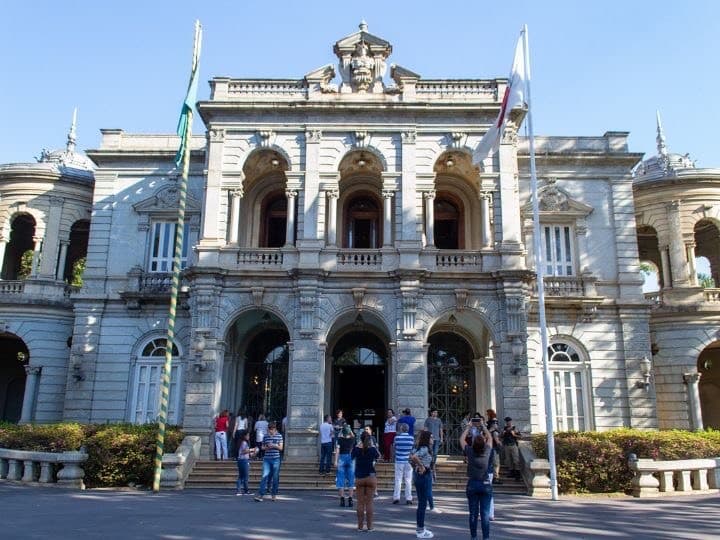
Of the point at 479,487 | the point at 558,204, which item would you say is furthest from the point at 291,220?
the point at 479,487

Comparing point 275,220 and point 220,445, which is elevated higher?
point 275,220

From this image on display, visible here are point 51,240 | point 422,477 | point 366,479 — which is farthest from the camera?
point 51,240

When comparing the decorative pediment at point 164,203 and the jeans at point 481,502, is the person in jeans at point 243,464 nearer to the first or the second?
the jeans at point 481,502

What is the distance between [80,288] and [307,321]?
11.5m

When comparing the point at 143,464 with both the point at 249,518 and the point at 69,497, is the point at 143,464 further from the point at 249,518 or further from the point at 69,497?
the point at 249,518

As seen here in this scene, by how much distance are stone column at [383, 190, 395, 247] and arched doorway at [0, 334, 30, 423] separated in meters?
20.5

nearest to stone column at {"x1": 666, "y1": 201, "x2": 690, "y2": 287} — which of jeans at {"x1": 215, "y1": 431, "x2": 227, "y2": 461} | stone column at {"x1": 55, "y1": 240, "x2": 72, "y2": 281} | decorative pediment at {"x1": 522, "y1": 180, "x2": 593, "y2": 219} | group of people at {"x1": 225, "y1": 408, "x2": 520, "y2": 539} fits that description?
decorative pediment at {"x1": 522, "y1": 180, "x2": 593, "y2": 219}

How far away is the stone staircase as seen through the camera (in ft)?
59.0

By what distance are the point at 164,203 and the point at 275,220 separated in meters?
4.72

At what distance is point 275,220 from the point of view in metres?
27.1

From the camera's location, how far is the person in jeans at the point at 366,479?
11.1m

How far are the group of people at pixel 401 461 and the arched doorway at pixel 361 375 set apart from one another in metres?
5.20

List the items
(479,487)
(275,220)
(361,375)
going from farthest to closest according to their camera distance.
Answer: (275,220) < (361,375) < (479,487)

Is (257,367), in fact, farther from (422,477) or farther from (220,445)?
(422,477)
